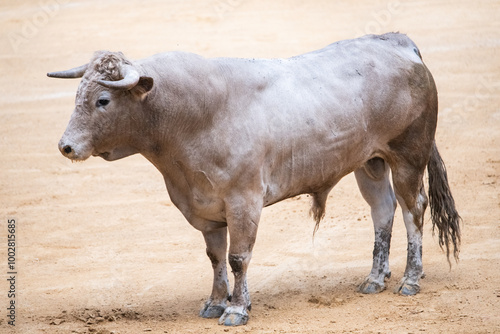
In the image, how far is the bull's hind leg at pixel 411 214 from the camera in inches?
346

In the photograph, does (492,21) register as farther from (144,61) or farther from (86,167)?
(144,61)

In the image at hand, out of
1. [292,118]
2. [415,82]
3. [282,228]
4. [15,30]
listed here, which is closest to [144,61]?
[292,118]

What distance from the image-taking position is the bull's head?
7258 millimetres

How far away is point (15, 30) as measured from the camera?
19922mm

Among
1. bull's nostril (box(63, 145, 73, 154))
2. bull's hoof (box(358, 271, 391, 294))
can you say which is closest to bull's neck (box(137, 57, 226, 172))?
bull's nostril (box(63, 145, 73, 154))

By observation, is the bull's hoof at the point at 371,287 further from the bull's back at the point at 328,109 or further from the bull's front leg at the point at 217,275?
the bull's front leg at the point at 217,275

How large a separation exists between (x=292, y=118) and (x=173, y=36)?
11714 millimetres

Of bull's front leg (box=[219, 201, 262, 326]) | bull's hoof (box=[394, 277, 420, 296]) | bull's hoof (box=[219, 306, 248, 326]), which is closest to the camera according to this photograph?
bull's front leg (box=[219, 201, 262, 326])

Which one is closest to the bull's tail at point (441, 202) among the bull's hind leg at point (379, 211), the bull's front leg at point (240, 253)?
the bull's hind leg at point (379, 211)

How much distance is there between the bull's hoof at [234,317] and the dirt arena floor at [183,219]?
12cm

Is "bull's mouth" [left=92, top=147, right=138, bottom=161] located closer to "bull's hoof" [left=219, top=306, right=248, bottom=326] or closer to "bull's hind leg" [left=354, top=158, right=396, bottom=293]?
"bull's hoof" [left=219, top=306, right=248, bottom=326]

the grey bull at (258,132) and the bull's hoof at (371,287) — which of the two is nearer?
the grey bull at (258,132)

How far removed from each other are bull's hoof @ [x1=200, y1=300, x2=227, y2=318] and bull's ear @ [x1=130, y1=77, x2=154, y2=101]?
2166mm

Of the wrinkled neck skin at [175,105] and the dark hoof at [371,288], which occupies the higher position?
the wrinkled neck skin at [175,105]
